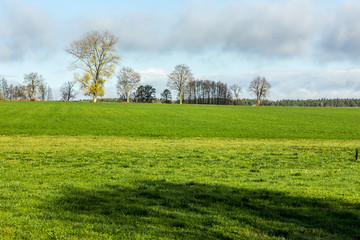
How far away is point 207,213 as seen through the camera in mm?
7324

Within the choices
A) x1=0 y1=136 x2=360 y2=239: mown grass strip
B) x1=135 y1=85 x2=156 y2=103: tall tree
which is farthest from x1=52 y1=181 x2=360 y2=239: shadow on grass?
x1=135 y1=85 x2=156 y2=103: tall tree

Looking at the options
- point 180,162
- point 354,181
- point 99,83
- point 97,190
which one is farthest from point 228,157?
point 99,83

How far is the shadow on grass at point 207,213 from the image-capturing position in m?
6.22

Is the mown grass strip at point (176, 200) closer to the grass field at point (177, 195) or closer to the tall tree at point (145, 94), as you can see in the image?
the grass field at point (177, 195)

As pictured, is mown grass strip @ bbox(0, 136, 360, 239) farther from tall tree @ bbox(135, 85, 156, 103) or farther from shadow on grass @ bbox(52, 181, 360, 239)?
tall tree @ bbox(135, 85, 156, 103)

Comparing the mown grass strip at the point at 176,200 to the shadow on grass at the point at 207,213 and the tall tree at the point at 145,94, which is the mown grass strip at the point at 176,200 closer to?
the shadow on grass at the point at 207,213

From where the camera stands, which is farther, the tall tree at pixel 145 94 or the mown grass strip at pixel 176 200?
the tall tree at pixel 145 94

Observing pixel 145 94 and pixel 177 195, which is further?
pixel 145 94

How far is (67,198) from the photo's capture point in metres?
8.34

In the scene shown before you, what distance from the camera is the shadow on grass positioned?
245 inches

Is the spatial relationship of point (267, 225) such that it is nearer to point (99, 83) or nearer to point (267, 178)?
point (267, 178)

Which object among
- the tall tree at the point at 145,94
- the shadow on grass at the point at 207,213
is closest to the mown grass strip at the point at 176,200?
the shadow on grass at the point at 207,213

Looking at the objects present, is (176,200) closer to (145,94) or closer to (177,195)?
(177,195)

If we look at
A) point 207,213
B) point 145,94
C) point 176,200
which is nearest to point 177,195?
point 176,200
